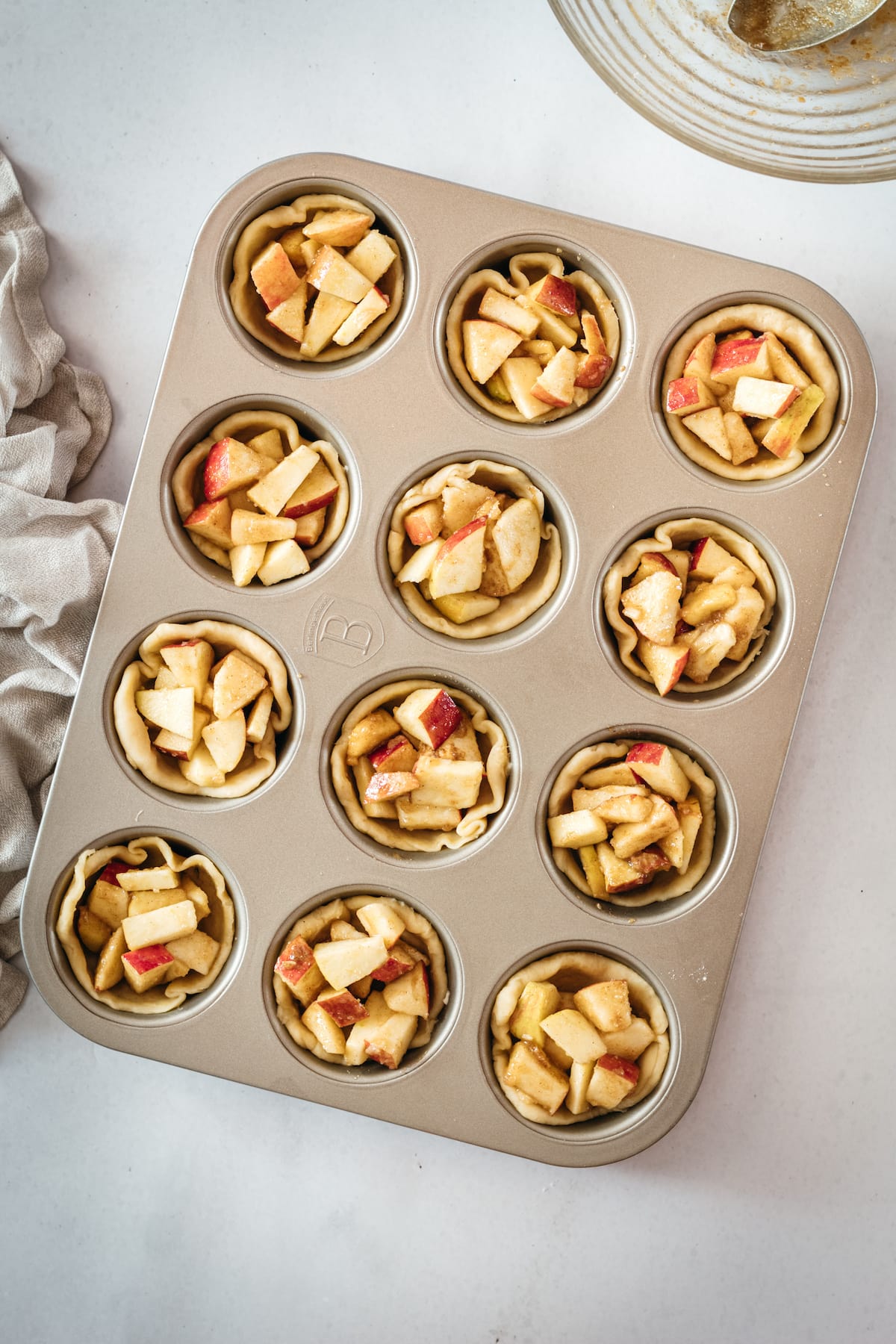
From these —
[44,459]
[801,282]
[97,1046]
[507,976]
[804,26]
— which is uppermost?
[804,26]

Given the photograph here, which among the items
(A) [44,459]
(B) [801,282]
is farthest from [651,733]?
(A) [44,459]

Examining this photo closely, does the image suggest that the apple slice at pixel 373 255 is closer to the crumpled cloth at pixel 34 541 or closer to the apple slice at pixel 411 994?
the crumpled cloth at pixel 34 541

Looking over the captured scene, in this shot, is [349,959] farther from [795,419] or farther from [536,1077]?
[795,419]

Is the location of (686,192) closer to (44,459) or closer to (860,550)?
(860,550)

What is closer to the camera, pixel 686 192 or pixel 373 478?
pixel 373 478

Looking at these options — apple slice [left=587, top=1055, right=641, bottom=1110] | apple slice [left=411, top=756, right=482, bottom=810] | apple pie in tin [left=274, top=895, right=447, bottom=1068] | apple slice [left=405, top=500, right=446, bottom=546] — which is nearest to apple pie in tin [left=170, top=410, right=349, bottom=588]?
apple slice [left=405, top=500, right=446, bottom=546]

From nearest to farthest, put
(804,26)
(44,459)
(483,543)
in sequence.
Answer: (804,26) < (483,543) < (44,459)

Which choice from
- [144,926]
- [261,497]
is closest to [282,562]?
[261,497]
